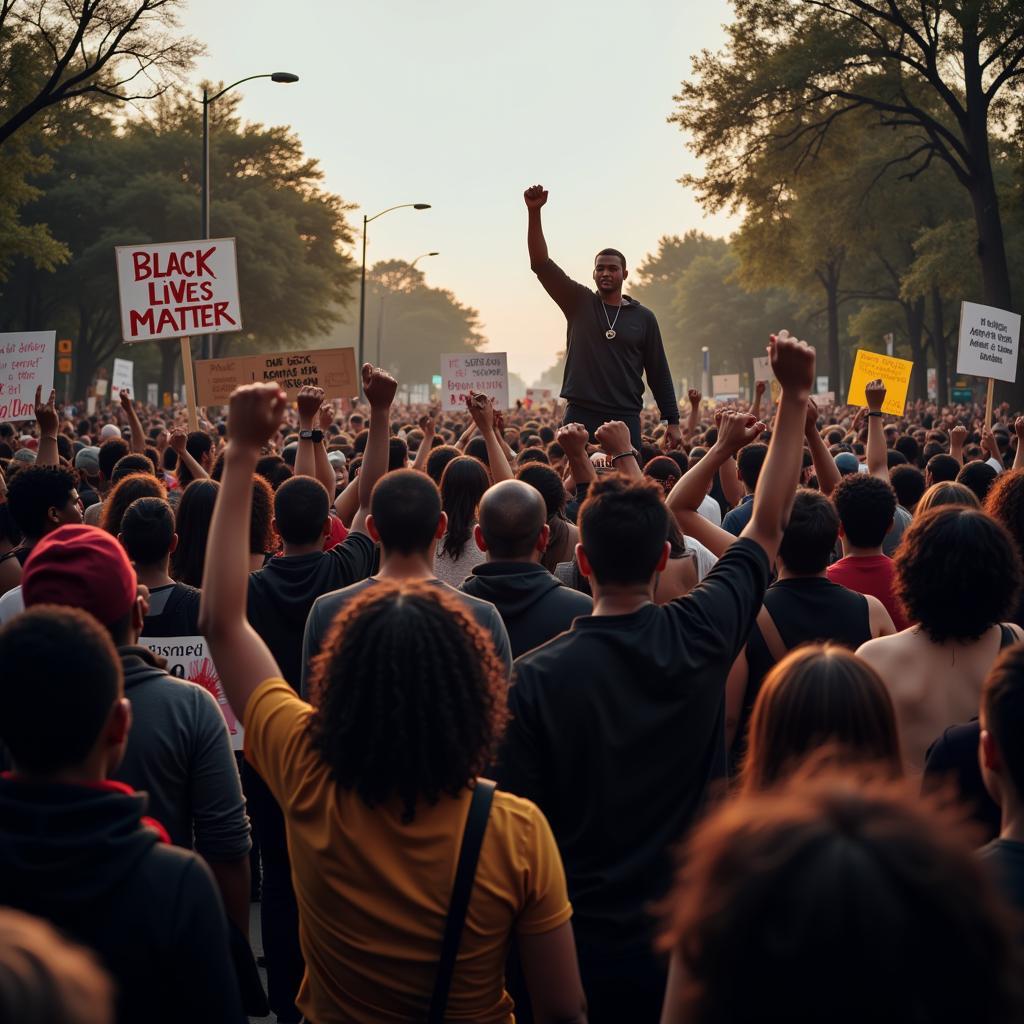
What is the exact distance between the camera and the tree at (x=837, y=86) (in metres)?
31.1

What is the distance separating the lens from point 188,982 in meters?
2.08

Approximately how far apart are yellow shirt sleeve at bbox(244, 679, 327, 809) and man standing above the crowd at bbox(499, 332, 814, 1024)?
614 mm

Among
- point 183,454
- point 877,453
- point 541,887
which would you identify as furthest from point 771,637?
point 183,454

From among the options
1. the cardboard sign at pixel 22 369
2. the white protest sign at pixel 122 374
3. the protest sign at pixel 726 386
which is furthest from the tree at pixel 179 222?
the cardboard sign at pixel 22 369

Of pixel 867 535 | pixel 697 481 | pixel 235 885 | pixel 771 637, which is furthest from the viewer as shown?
pixel 867 535

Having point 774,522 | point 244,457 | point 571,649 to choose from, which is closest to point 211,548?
point 244,457

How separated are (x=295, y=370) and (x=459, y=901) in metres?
11.7

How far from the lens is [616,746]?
306 centimetres

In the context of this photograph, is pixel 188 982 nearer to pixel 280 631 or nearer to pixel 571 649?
pixel 571 649

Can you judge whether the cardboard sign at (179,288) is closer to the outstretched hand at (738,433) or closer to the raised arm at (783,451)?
the outstretched hand at (738,433)

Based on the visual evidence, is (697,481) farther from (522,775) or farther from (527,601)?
(522,775)

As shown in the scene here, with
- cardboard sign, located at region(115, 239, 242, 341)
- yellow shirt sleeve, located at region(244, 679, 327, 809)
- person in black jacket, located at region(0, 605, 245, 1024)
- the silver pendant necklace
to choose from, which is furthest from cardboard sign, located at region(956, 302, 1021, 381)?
person in black jacket, located at region(0, 605, 245, 1024)

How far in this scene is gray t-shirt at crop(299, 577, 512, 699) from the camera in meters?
3.66

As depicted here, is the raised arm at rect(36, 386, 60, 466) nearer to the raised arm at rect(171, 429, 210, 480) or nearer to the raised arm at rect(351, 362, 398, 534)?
the raised arm at rect(171, 429, 210, 480)
